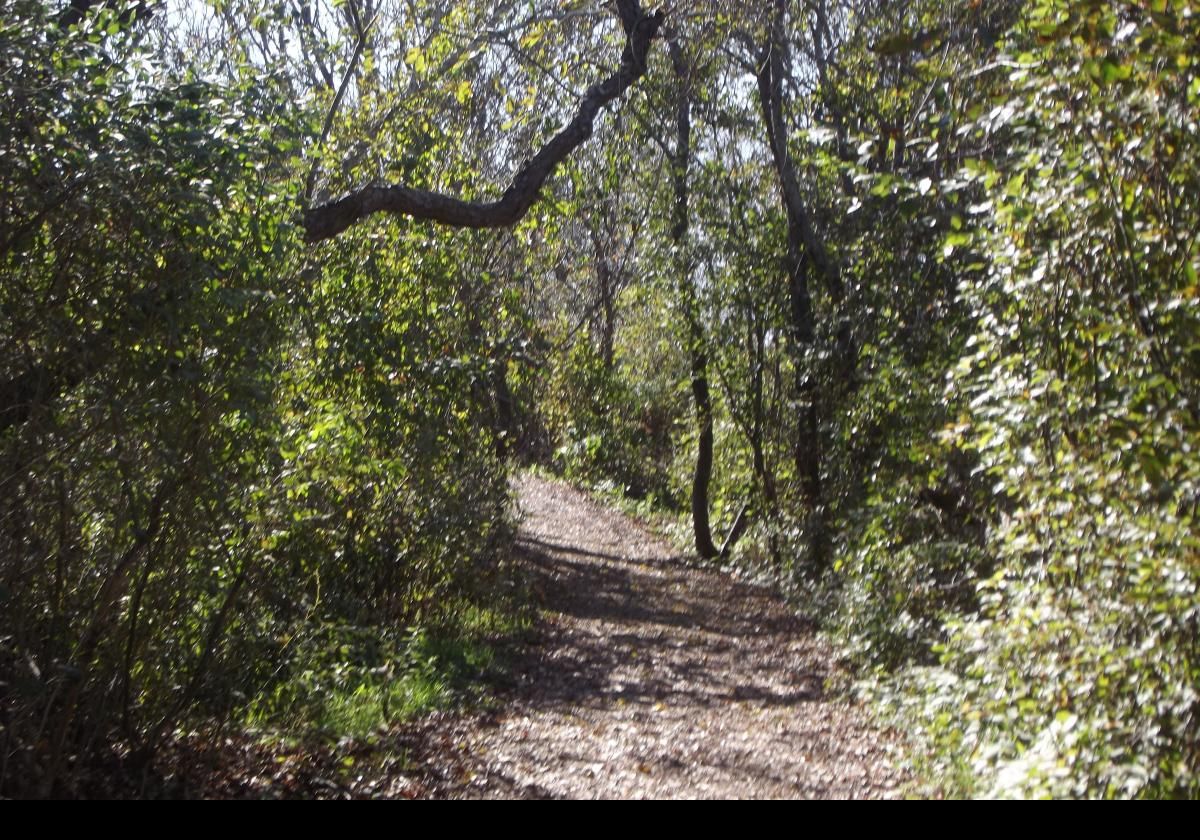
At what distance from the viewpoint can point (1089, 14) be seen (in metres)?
5.61

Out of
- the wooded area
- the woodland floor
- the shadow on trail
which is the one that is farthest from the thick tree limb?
the shadow on trail

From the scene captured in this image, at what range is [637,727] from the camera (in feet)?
30.5

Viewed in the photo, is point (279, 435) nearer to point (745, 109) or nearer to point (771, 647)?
point (771, 647)

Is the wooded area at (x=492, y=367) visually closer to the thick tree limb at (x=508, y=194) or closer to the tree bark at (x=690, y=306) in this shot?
the thick tree limb at (x=508, y=194)

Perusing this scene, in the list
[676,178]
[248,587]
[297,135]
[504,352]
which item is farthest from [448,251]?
[676,178]

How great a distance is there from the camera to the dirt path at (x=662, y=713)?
7.82m

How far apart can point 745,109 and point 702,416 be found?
196 inches

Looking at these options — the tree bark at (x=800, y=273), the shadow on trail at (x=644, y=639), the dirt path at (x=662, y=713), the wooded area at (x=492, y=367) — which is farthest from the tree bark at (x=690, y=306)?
the dirt path at (x=662, y=713)

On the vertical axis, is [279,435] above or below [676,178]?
below

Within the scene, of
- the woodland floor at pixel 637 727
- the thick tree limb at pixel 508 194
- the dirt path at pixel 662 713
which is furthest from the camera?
the thick tree limb at pixel 508 194

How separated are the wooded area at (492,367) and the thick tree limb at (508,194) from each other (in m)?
0.04

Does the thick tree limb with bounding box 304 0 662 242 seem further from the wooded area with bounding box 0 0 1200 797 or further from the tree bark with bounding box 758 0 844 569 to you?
the tree bark with bounding box 758 0 844 569

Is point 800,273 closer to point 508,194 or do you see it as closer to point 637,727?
point 508,194

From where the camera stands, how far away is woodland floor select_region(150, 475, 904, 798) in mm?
7594
